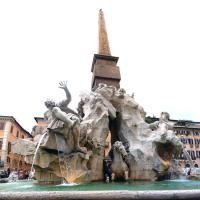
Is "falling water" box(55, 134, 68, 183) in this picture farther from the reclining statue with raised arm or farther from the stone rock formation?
the reclining statue with raised arm

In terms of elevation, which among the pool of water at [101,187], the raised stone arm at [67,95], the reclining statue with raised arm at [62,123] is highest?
the raised stone arm at [67,95]

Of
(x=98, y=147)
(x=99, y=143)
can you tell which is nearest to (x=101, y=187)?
(x=98, y=147)

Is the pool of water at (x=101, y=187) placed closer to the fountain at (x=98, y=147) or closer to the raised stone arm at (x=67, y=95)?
the fountain at (x=98, y=147)

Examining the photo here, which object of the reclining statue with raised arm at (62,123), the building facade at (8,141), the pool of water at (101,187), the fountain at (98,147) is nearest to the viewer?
the pool of water at (101,187)

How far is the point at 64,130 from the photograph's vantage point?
33.4 ft

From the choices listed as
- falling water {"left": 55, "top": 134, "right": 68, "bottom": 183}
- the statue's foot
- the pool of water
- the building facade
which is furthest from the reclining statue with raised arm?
the building facade

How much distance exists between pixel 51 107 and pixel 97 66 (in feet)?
33.0

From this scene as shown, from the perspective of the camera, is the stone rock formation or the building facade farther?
the building facade

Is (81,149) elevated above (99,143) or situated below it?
below

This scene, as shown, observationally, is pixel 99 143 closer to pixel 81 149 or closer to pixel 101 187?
pixel 81 149

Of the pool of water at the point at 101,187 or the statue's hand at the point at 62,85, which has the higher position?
the statue's hand at the point at 62,85

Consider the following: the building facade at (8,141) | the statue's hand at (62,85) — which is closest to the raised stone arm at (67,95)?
the statue's hand at (62,85)

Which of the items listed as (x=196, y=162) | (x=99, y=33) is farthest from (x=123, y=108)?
(x=196, y=162)

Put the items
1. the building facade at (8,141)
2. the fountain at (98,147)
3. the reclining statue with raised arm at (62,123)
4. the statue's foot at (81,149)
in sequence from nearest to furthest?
the reclining statue with raised arm at (62,123)
the fountain at (98,147)
the statue's foot at (81,149)
the building facade at (8,141)
